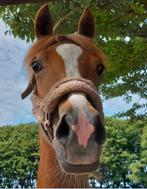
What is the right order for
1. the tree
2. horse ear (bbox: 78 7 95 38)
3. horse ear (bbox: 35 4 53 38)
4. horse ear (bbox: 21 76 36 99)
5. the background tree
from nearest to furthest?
horse ear (bbox: 21 76 36 99), horse ear (bbox: 35 4 53 38), horse ear (bbox: 78 7 95 38), the background tree, the tree

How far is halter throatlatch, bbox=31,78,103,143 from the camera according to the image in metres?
2.54

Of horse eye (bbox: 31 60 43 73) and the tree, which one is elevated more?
the tree

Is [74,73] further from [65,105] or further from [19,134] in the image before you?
[19,134]

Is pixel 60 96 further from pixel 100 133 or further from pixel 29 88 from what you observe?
pixel 29 88

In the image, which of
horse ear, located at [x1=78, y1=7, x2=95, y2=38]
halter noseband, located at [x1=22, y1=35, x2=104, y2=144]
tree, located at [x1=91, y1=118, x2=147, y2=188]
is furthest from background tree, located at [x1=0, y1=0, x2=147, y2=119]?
tree, located at [x1=91, y1=118, x2=147, y2=188]

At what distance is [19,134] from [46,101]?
57.1 feet

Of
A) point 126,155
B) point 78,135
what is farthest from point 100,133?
point 126,155

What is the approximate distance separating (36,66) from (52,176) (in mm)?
789

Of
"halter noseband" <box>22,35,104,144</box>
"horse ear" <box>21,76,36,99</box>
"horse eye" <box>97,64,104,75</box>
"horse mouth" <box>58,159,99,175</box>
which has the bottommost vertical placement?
"horse mouth" <box>58,159,99,175</box>

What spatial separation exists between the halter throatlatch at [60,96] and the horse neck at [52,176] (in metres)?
0.17

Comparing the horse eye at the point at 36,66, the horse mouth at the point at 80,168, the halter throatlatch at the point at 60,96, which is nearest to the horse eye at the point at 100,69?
the halter throatlatch at the point at 60,96

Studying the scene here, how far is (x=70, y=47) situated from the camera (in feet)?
9.57

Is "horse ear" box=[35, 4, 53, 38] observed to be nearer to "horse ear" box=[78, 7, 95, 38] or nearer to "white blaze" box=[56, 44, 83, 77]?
"horse ear" box=[78, 7, 95, 38]

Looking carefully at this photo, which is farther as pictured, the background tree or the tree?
the tree
